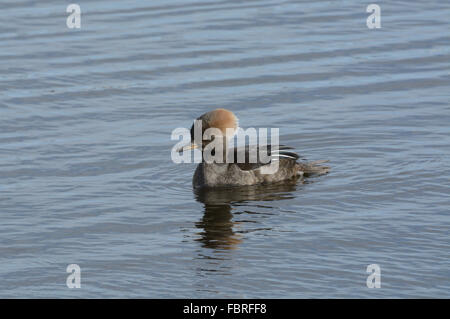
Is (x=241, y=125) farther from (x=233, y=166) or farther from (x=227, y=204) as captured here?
(x=227, y=204)

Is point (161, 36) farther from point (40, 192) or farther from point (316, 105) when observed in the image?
point (40, 192)

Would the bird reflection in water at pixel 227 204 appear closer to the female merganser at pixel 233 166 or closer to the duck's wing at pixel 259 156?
the female merganser at pixel 233 166

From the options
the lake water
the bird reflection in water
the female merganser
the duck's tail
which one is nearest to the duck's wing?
the female merganser

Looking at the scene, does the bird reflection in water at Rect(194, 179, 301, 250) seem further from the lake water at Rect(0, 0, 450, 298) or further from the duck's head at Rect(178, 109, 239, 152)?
the duck's head at Rect(178, 109, 239, 152)

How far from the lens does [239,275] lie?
1062cm

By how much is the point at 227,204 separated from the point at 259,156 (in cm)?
117

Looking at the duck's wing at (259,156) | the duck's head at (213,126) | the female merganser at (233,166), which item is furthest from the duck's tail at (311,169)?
→ the duck's head at (213,126)

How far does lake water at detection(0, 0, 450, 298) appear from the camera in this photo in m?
10.8

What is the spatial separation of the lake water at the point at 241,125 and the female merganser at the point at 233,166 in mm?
217

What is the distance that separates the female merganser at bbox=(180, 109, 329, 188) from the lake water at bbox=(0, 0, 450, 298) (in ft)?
0.71

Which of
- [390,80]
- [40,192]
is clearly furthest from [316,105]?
[40,192]

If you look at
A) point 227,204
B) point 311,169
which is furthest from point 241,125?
point 227,204

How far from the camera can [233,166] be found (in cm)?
1407

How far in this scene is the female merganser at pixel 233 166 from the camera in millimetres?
14008
